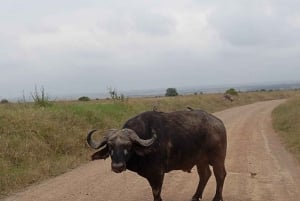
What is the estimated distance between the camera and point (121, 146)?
743cm

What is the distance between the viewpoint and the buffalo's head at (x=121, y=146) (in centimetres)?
732

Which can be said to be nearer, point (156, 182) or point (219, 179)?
point (156, 182)

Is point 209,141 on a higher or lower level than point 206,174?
higher

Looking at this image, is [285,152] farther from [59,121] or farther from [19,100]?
[19,100]

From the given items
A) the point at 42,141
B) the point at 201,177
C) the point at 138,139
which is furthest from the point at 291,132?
the point at 138,139

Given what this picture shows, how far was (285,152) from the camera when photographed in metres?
15.5

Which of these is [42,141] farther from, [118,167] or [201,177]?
[118,167]

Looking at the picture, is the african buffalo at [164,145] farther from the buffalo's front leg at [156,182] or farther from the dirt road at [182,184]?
the dirt road at [182,184]

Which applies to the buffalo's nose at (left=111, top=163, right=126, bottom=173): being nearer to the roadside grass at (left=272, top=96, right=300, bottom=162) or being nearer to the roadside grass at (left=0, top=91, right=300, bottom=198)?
the roadside grass at (left=0, top=91, right=300, bottom=198)

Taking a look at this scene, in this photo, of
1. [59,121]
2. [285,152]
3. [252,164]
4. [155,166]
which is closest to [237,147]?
[285,152]

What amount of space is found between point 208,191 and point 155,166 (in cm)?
254

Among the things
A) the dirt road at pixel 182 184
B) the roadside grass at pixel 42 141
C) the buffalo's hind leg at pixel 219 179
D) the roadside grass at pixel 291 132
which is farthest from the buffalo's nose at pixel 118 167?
the roadside grass at pixel 291 132

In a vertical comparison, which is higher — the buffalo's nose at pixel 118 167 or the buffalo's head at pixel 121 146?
the buffalo's head at pixel 121 146

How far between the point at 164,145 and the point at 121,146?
102cm
